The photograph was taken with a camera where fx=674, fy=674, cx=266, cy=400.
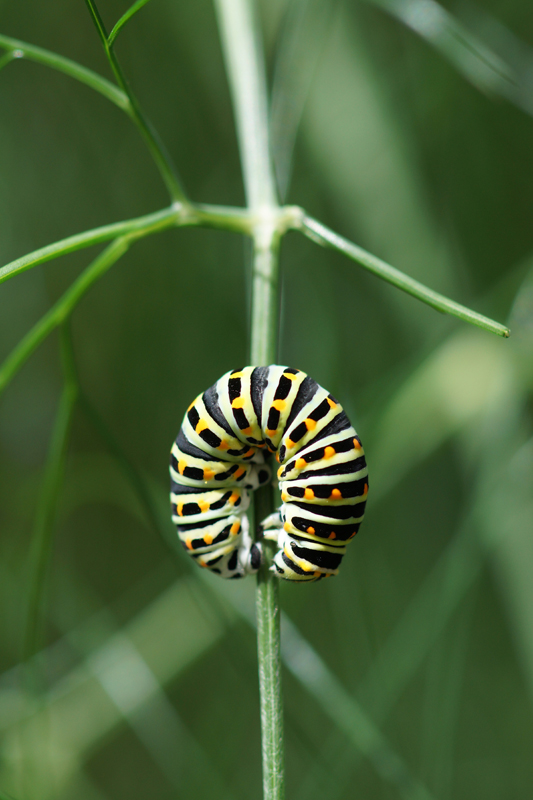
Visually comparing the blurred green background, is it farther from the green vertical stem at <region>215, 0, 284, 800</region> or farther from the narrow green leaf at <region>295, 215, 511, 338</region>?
the narrow green leaf at <region>295, 215, 511, 338</region>

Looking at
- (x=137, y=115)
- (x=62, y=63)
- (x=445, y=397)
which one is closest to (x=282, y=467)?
(x=137, y=115)

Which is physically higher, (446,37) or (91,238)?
(446,37)

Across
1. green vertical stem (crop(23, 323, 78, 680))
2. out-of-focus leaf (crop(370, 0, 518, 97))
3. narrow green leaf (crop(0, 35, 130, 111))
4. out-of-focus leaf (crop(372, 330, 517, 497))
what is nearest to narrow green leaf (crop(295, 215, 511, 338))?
narrow green leaf (crop(0, 35, 130, 111))

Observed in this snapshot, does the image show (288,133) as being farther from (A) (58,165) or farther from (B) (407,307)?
(A) (58,165)

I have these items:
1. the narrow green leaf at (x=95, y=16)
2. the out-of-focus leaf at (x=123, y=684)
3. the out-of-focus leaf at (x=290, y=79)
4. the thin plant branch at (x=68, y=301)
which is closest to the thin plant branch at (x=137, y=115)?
the narrow green leaf at (x=95, y=16)

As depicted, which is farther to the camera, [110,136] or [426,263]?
[110,136]

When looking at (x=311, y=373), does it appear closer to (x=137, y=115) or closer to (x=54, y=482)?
(x=54, y=482)

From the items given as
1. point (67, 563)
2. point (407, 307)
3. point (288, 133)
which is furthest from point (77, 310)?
point (288, 133)
